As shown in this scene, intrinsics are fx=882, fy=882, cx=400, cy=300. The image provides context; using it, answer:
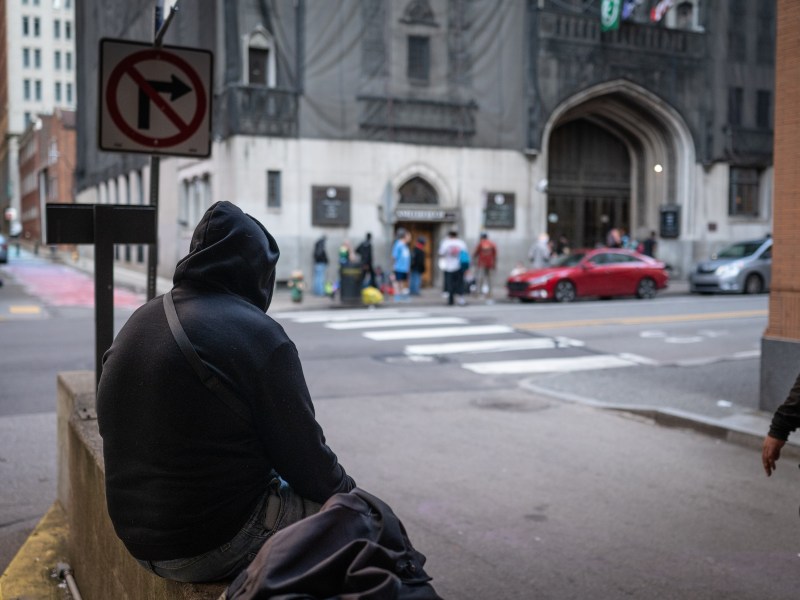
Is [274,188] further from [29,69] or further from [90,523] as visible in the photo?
[29,69]

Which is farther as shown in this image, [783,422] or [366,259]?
[366,259]

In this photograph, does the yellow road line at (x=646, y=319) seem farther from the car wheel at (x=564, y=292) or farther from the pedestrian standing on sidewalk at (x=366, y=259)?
the pedestrian standing on sidewalk at (x=366, y=259)

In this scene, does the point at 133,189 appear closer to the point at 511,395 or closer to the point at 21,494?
the point at 511,395

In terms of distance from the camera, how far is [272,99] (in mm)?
26938

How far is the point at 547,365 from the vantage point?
40.9 feet

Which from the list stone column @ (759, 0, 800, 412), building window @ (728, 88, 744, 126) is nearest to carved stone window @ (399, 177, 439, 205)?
building window @ (728, 88, 744, 126)

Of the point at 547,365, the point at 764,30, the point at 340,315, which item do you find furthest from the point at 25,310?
the point at 764,30

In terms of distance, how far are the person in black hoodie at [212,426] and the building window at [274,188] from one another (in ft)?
81.1

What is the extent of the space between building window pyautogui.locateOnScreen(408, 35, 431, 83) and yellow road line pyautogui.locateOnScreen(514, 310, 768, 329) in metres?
13.5

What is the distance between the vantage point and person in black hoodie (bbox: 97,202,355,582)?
2602 mm

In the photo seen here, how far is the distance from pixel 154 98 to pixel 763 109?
33.6 meters

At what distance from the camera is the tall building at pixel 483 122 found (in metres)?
27.2

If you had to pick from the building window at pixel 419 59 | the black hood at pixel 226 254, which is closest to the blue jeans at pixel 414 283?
the building window at pixel 419 59

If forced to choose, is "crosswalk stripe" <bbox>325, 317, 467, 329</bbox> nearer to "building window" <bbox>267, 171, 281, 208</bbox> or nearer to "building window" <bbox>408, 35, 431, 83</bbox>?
"building window" <bbox>267, 171, 281, 208</bbox>
